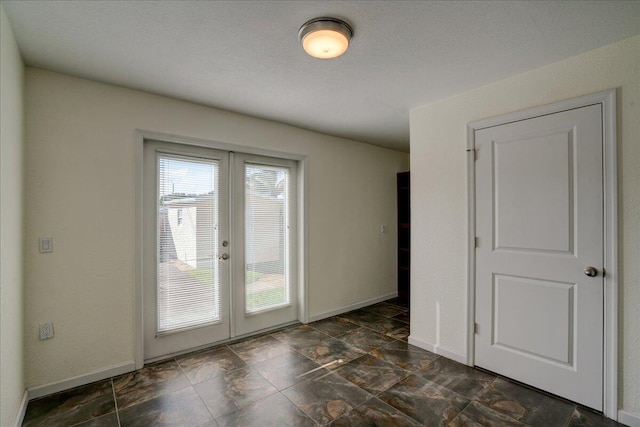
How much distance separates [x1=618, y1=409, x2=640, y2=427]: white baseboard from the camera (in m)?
1.88

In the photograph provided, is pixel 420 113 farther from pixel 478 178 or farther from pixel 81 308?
pixel 81 308

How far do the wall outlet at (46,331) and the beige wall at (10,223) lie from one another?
16cm

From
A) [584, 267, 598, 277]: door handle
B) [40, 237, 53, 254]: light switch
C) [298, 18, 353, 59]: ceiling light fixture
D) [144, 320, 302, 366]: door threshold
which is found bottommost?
[144, 320, 302, 366]: door threshold

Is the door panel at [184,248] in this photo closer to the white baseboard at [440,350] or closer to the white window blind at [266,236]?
the white window blind at [266,236]

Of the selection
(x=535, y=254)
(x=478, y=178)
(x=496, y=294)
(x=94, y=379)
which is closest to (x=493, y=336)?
(x=496, y=294)

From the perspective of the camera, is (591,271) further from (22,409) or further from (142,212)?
(22,409)

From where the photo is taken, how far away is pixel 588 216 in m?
2.09

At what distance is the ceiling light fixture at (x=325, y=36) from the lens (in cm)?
173

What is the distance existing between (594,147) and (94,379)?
4161 mm

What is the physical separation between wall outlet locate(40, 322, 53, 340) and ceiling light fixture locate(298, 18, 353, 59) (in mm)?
2740

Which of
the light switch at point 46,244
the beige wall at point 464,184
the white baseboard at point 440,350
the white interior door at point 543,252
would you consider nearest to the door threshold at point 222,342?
the light switch at point 46,244

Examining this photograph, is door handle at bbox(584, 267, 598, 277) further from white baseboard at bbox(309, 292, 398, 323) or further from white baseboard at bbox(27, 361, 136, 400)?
white baseboard at bbox(27, 361, 136, 400)

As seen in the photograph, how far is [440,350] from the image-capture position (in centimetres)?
290

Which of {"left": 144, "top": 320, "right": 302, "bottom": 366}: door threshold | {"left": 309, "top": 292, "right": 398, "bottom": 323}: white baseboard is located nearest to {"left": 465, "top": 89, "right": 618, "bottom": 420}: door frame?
{"left": 309, "top": 292, "right": 398, "bottom": 323}: white baseboard
